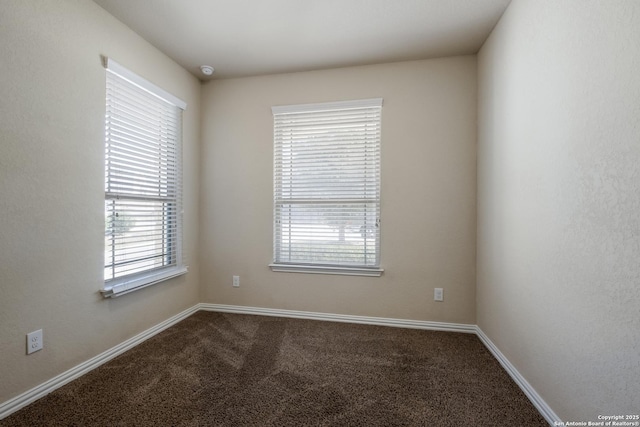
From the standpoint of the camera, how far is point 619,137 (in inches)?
43.3

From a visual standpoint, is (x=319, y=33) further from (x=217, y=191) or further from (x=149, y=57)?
(x=217, y=191)

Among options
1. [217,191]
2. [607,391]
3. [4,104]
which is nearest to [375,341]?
[607,391]

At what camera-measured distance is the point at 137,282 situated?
2340 mm

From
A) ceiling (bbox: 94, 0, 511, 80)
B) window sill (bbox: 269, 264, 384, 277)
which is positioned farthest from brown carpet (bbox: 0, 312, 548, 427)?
ceiling (bbox: 94, 0, 511, 80)

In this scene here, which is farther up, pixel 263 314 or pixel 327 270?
pixel 327 270

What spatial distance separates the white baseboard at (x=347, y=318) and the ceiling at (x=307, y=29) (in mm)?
2545

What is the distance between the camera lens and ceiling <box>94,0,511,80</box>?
2.02 metres

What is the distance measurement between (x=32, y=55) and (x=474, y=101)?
10.8ft

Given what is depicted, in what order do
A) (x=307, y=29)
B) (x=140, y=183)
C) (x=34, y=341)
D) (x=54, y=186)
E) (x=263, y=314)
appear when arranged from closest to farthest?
(x=34, y=341), (x=54, y=186), (x=307, y=29), (x=140, y=183), (x=263, y=314)

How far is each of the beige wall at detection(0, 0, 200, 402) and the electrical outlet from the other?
0.03 metres

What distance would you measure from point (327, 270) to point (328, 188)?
85cm

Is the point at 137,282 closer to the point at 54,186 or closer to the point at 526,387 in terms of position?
the point at 54,186

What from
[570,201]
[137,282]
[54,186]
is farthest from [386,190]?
[54,186]

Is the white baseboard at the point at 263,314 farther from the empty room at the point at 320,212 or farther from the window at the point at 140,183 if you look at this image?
the window at the point at 140,183
